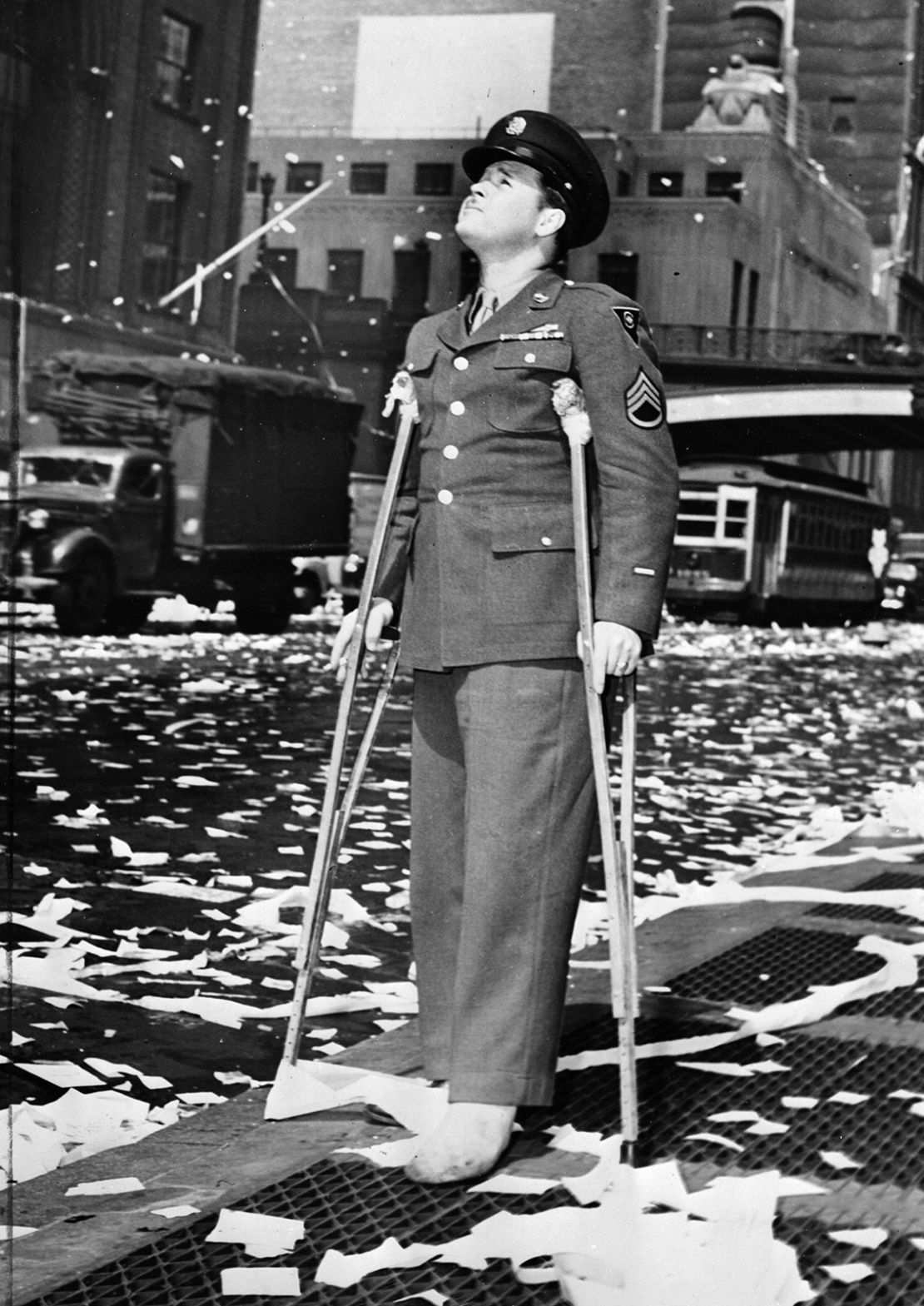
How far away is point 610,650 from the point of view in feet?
10.6

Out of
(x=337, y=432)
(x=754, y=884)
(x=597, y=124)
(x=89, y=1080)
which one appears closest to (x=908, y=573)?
(x=337, y=432)

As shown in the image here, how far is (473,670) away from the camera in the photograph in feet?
11.0

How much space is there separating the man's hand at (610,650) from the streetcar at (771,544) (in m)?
15.4

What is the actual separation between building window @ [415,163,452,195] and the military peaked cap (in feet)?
29.1

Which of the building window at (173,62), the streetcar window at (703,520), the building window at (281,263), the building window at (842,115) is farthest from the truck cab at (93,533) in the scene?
the streetcar window at (703,520)

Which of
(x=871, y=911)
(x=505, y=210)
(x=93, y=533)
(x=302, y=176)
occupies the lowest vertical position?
(x=871, y=911)

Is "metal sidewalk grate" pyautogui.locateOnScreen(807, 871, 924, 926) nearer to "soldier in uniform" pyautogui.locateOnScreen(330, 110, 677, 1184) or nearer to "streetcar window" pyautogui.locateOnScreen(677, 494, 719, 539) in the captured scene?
"soldier in uniform" pyautogui.locateOnScreen(330, 110, 677, 1184)

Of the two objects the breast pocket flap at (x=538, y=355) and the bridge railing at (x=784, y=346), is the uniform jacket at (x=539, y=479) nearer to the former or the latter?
the breast pocket flap at (x=538, y=355)

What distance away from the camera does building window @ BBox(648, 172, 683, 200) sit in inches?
498

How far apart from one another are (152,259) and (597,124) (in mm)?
6716

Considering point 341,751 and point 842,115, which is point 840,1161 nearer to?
point 341,751

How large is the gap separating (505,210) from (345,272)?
11.2m

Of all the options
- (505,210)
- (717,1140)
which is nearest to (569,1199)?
(717,1140)

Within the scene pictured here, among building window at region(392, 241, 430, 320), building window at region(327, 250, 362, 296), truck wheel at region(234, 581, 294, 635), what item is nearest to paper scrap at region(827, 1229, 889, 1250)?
building window at region(392, 241, 430, 320)
